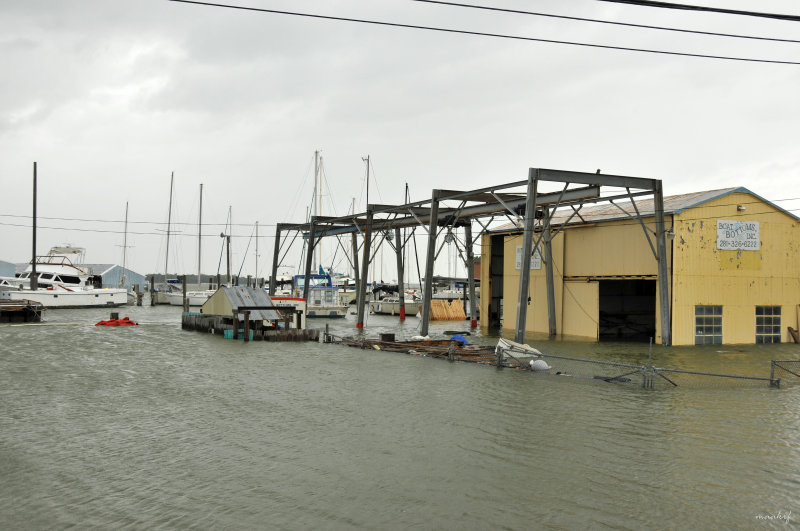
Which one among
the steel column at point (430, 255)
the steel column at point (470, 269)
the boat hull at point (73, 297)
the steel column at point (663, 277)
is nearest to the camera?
the steel column at point (663, 277)

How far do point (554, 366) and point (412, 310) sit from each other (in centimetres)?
4118

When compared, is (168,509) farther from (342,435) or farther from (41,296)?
(41,296)

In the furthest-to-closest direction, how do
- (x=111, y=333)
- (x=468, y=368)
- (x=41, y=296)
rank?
(x=41, y=296), (x=111, y=333), (x=468, y=368)

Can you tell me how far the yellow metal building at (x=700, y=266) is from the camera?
28031mm

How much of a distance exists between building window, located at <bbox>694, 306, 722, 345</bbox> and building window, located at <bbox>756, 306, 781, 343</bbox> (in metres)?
2.81

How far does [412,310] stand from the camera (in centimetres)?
6234

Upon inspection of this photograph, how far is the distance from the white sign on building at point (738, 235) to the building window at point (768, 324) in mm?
3209

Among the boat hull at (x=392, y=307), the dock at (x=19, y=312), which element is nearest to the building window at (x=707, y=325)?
the boat hull at (x=392, y=307)

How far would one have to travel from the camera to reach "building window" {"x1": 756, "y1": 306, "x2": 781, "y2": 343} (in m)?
30.0

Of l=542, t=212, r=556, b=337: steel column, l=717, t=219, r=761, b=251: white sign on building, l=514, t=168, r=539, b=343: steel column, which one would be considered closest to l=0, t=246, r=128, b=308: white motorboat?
l=542, t=212, r=556, b=337: steel column

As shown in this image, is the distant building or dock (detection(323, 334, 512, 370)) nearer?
dock (detection(323, 334, 512, 370))

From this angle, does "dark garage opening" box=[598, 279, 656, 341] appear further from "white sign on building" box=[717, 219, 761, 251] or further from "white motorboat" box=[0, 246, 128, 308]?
"white motorboat" box=[0, 246, 128, 308]

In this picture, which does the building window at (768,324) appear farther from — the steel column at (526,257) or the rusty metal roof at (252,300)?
the rusty metal roof at (252,300)

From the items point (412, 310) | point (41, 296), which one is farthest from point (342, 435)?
point (41, 296)
